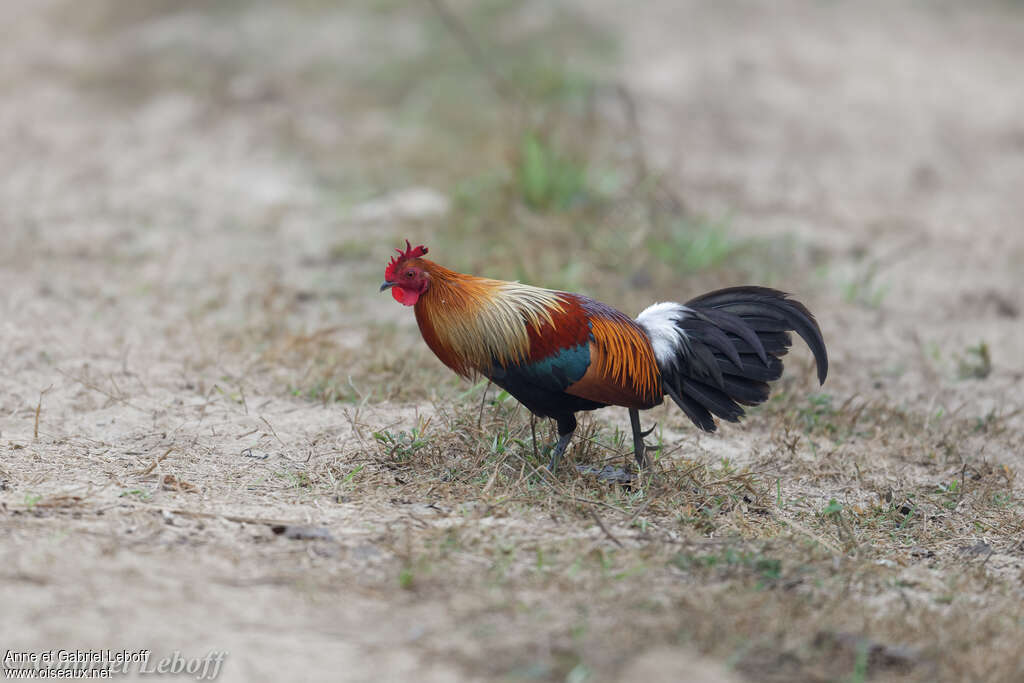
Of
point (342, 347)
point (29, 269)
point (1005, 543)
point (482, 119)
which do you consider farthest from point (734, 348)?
point (482, 119)

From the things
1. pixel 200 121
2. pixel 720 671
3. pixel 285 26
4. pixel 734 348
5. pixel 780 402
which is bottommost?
pixel 720 671

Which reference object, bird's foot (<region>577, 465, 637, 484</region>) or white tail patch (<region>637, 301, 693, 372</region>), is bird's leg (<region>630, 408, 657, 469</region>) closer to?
bird's foot (<region>577, 465, 637, 484</region>)

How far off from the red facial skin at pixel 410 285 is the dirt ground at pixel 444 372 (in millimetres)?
731

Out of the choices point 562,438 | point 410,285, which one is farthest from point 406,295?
point 562,438

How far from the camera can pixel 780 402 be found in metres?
5.14

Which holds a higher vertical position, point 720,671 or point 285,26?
point 285,26

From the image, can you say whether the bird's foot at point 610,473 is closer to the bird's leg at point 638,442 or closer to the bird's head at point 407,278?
the bird's leg at point 638,442

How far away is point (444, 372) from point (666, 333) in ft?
5.67

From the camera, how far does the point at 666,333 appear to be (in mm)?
3848

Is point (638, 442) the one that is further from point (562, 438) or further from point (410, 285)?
point (410, 285)

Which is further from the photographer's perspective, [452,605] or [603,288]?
[603,288]

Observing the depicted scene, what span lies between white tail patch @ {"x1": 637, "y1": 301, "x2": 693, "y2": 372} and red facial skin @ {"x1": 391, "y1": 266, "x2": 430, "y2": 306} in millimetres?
874

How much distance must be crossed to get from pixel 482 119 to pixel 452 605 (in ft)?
23.0

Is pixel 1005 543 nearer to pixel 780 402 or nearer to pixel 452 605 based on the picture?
pixel 780 402
